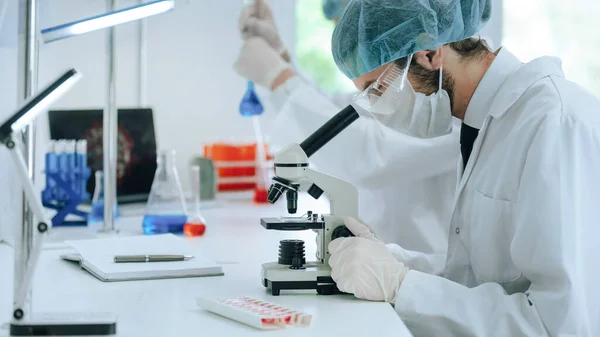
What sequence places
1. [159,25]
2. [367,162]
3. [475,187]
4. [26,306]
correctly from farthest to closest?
[159,25] → [367,162] → [475,187] → [26,306]

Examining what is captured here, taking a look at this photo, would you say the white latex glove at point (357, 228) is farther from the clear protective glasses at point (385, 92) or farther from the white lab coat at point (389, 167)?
the white lab coat at point (389, 167)

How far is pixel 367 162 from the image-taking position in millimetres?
2297

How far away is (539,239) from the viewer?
51.3 inches

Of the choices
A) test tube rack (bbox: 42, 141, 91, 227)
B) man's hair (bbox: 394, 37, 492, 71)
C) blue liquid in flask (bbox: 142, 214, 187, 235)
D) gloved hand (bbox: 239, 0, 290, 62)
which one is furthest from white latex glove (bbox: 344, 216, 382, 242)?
gloved hand (bbox: 239, 0, 290, 62)

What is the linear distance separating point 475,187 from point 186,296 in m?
0.66

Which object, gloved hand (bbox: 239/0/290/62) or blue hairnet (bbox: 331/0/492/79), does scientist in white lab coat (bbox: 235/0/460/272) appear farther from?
blue hairnet (bbox: 331/0/492/79)

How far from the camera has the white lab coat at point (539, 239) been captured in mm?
1285

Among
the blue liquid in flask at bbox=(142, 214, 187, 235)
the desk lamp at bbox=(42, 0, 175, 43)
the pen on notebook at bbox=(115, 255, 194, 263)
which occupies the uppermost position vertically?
the desk lamp at bbox=(42, 0, 175, 43)

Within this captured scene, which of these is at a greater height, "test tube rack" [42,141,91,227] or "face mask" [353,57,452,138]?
"face mask" [353,57,452,138]

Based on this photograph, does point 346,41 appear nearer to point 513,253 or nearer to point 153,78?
point 513,253

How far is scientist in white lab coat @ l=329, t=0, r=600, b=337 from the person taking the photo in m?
1.30

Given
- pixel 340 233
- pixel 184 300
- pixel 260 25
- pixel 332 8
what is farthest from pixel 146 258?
pixel 332 8

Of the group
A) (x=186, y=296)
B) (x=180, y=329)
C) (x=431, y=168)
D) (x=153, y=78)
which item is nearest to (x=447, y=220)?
(x=431, y=168)

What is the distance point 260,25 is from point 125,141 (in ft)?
2.16
